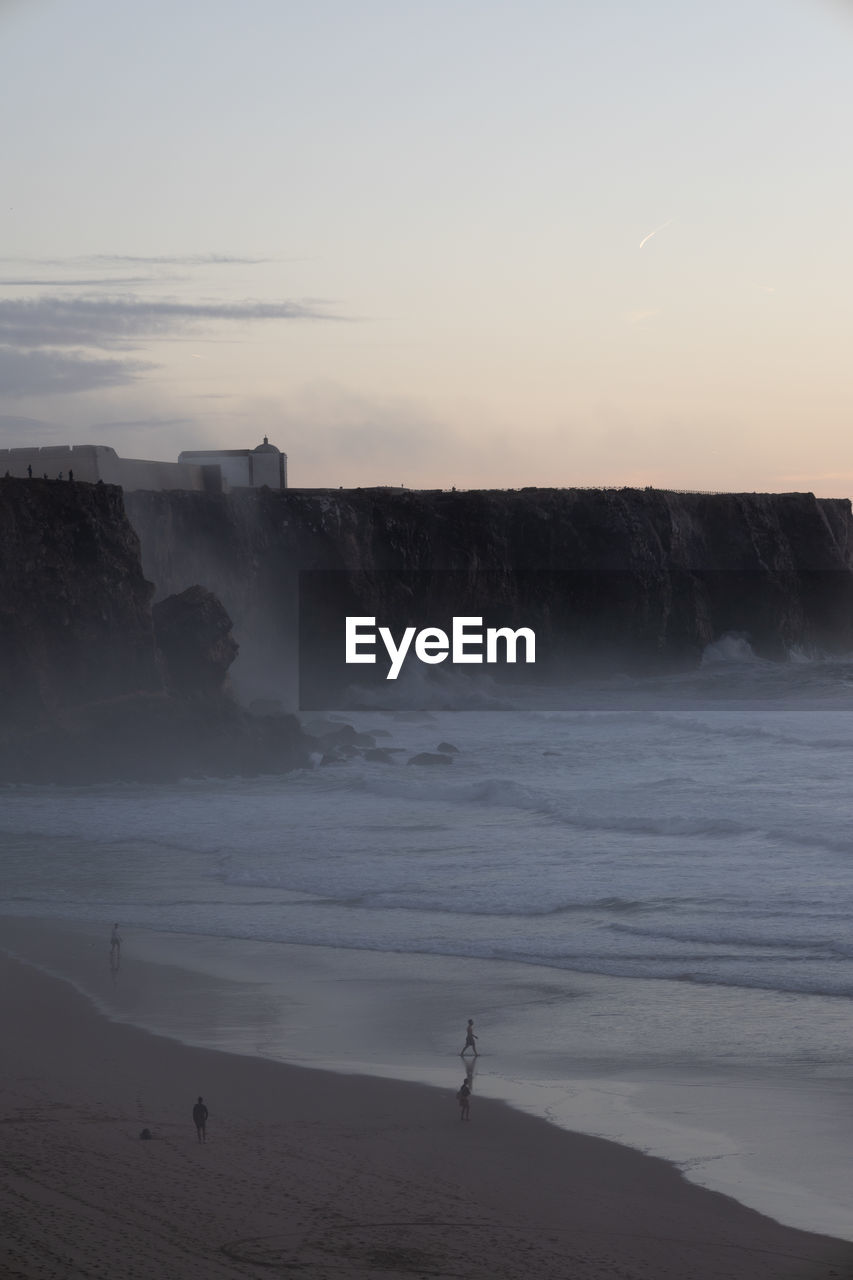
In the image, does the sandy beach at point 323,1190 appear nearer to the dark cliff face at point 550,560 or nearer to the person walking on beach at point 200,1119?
the person walking on beach at point 200,1119

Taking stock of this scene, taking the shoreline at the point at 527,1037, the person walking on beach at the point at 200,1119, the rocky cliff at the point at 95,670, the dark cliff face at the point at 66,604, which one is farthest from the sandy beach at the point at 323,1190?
the dark cliff face at the point at 66,604

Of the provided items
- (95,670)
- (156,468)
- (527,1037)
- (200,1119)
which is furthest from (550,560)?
(200,1119)

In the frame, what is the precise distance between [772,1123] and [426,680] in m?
45.8

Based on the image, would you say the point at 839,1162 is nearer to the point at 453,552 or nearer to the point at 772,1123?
the point at 772,1123

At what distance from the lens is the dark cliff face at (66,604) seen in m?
37.2

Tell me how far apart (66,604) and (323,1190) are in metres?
28.6

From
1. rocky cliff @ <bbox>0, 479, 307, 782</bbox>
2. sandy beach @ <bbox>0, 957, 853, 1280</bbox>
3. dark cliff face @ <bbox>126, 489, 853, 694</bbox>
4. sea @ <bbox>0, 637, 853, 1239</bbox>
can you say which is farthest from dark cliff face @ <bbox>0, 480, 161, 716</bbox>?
sandy beach @ <bbox>0, 957, 853, 1280</bbox>

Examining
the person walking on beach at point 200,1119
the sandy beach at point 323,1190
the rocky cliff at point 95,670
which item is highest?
the rocky cliff at point 95,670

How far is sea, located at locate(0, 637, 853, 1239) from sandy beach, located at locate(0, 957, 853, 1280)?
55 centimetres

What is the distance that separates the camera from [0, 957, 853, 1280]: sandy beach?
1009cm

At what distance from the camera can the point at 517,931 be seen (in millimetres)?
20406

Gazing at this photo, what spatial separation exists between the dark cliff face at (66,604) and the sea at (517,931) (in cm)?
360

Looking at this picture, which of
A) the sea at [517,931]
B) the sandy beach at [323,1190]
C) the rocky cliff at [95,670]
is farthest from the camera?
the rocky cliff at [95,670]

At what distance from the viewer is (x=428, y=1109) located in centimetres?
1369
